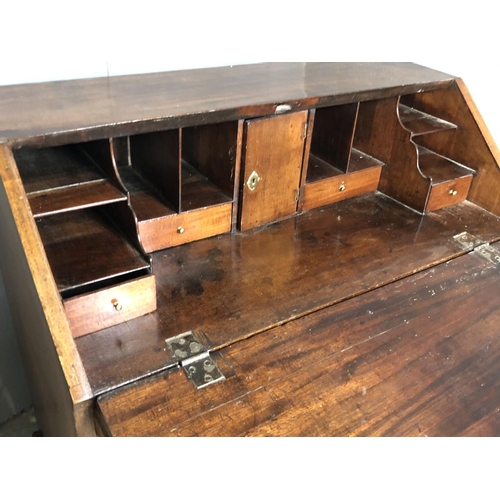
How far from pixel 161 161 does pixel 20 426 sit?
1410 mm

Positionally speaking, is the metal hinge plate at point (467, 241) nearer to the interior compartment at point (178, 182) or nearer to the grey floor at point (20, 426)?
the interior compartment at point (178, 182)

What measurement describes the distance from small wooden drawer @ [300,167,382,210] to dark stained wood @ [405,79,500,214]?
0.89 ft

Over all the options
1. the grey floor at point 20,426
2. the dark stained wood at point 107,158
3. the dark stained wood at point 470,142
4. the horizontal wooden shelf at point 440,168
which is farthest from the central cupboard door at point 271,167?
the grey floor at point 20,426

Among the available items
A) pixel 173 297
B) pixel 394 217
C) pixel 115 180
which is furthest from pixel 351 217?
pixel 115 180

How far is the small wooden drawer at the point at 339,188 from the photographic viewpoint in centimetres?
153

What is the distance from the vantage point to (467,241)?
145cm

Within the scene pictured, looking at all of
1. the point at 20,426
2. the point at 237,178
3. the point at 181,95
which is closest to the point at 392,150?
the point at 237,178

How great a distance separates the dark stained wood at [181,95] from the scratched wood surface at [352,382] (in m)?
0.50

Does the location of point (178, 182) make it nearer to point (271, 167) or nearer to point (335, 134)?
point (271, 167)

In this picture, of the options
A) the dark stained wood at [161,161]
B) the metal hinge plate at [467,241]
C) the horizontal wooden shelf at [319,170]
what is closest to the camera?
the dark stained wood at [161,161]

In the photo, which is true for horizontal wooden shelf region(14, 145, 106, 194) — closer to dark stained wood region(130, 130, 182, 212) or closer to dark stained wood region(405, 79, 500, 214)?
dark stained wood region(130, 130, 182, 212)

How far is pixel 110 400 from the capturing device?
35.5 inches

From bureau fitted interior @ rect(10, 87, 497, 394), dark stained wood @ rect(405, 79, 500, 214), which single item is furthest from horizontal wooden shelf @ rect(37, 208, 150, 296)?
dark stained wood @ rect(405, 79, 500, 214)

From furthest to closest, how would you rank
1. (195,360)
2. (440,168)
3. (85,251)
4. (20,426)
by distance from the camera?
1. (20,426)
2. (440,168)
3. (85,251)
4. (195,360)
